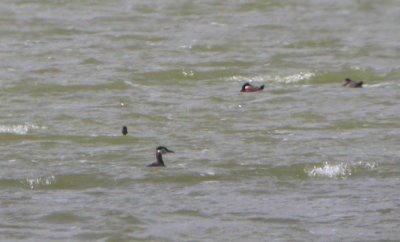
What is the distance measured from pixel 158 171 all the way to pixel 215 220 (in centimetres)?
192

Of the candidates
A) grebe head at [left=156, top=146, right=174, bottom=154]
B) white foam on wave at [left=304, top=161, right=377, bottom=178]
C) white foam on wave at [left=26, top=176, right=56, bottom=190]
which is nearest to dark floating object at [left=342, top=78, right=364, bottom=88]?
grebe head at [left=156, top=146, right=174, bottom=154]

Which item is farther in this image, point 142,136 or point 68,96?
point 68,96

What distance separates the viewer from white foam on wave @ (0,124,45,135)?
49.7 feet

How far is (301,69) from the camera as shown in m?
19.4

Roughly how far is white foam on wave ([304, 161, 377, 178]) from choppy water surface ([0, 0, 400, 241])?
0.03 meters

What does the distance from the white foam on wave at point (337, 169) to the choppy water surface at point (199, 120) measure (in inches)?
1.3

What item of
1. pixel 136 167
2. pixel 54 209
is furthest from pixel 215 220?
pixel 136 167

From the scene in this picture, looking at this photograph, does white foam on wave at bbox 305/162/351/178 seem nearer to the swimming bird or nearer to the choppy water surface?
the choppy water surface

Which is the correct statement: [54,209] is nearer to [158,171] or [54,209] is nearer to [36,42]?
[158,171]

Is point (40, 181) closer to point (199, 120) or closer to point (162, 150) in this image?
point (162, 150)

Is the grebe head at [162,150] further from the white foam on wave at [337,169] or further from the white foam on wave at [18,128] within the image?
the white foam on wave at [18,128]

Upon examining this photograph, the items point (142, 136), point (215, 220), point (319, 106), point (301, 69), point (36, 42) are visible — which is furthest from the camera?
point (36, 42)

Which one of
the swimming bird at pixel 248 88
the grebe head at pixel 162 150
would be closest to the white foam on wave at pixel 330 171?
the grebe head at pixel 162 150

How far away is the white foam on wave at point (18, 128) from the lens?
15.2 metres
